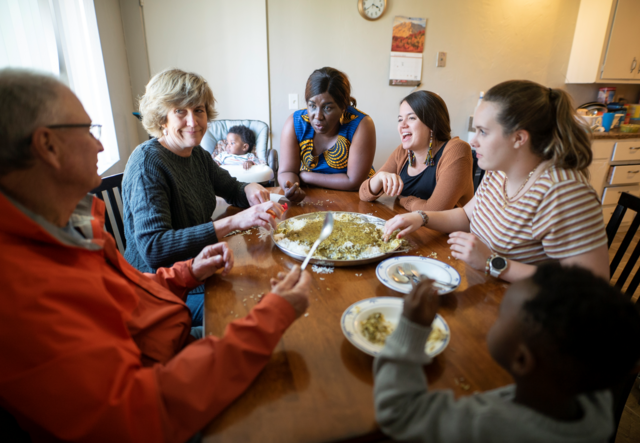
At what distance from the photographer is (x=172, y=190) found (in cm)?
141

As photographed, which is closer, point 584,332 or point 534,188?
point 584,332

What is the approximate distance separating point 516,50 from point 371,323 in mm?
4586

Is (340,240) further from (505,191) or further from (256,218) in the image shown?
(505,191)

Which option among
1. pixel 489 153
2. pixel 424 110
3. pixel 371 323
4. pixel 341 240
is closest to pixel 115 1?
pixel 424 110

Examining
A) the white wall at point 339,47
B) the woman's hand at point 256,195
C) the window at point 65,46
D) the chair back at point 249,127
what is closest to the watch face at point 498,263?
the woman's hand at point 256,195

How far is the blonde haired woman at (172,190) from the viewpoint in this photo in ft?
4.12

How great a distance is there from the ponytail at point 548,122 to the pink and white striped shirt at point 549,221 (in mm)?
47

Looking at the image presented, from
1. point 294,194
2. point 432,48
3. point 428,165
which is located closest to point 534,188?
point 428,165

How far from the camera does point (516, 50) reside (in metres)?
4.16

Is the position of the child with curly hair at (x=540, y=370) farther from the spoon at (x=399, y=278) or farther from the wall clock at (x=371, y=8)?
the wall clock at (x=371, y=8)

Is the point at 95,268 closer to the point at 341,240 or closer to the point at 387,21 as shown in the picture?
the point at 341,240

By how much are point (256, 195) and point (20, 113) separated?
115 cm

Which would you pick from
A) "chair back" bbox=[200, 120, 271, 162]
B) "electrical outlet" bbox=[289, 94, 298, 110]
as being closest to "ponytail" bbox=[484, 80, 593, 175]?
"chair back" bbox=[200, 120, 271, 162]

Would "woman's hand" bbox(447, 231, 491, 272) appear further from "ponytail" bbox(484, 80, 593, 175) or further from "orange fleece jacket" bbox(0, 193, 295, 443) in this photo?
"orange fleece jacket" bbox(0, 193, 295, 443)
